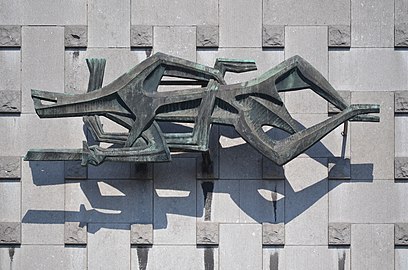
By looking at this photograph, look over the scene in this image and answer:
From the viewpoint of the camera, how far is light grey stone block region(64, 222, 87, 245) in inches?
299

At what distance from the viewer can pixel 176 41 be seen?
7.73 meters

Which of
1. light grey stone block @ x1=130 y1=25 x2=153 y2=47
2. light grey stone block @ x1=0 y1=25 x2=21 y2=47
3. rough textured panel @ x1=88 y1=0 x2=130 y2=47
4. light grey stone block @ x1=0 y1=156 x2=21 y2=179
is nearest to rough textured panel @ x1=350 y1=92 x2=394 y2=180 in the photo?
light grey stone block @ x1=130 y1=25 x2=153 y2=47

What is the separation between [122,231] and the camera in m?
7.62

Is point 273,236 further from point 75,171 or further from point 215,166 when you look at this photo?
point 75,171

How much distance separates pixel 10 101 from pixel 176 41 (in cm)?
197

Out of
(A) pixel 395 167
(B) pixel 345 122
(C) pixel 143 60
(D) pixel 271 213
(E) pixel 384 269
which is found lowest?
(E) pixel 384 269

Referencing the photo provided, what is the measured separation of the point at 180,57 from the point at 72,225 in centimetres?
222

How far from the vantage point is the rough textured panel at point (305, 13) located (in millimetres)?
7746

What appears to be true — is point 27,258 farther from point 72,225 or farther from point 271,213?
point 271,213

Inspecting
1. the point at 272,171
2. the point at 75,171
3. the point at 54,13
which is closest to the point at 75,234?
the point at 75,171

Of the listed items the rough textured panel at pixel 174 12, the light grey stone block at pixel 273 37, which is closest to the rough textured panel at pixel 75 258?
the rough textured panel at pixel 174 12

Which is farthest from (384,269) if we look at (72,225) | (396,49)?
(72,225)

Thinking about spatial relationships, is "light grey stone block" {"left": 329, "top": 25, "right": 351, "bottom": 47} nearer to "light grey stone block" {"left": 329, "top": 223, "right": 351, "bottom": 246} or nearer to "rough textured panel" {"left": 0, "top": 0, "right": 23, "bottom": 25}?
"light grey stone block" {"left": 329, "top": 223, "right": 351, "bottom": 246}

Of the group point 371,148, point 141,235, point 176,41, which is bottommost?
point 141,235
